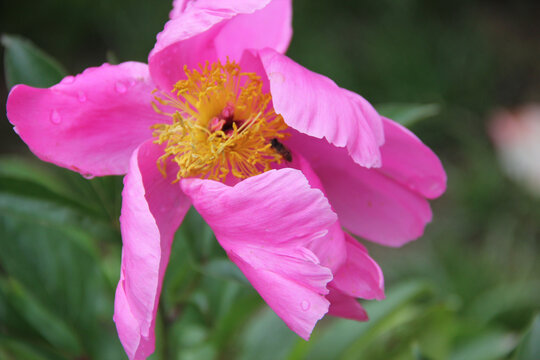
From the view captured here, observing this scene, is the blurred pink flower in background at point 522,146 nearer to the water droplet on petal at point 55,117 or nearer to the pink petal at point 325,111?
the pink petal at point 325,111

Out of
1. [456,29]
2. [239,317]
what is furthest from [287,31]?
[456,29]

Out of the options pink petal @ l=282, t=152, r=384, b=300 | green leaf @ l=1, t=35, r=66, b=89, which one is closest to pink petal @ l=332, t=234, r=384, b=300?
pink petal @ l=282, t=152, r=384, b=300

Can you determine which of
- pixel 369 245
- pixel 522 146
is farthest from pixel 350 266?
pixel 522 146

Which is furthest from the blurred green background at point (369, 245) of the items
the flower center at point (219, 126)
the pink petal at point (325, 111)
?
the pink petal at point (325, 111)

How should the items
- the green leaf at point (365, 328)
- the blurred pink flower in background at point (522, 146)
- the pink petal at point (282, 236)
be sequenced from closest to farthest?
the pink petal at point (282, 236) → the green leaf at point (365, 328) → the blurred pink flower in background at point (522, 146)

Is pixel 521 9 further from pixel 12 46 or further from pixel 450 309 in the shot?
pixel 12 46

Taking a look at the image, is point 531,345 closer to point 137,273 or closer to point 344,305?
point 344,305
